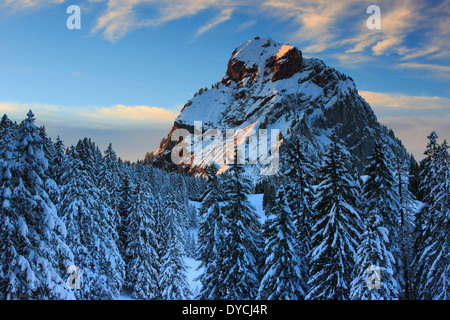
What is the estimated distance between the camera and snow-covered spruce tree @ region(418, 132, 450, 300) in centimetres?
2223

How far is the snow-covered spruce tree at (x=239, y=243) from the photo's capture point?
21562 millimetres

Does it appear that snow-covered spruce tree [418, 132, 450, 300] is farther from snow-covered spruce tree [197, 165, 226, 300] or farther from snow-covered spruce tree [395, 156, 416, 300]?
snow-covered spruce tree [197, 165, 226, 300]

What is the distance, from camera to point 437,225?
23.0 metres

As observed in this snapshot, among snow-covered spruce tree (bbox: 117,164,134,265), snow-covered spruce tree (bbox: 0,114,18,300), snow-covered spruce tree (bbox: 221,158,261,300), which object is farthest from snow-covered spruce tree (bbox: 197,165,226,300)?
snow-covered spruce tree (bbox: 117,164,134,265)

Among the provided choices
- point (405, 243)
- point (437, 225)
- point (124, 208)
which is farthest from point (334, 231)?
point (124, 208)

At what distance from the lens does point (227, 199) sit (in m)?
23.5

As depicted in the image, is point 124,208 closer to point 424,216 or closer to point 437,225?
point 424,216

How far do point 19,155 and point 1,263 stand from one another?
5.09 metres

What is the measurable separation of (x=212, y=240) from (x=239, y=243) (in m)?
2.21

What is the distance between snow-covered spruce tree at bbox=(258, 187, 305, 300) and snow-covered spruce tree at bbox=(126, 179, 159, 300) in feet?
64.9

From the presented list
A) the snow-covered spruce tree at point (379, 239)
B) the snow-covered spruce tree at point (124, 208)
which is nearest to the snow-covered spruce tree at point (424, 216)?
the snow-covered spruce tree at point (379, 239)

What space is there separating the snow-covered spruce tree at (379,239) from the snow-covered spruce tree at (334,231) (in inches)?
52.1

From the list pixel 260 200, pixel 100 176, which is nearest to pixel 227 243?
pixel 100 176
